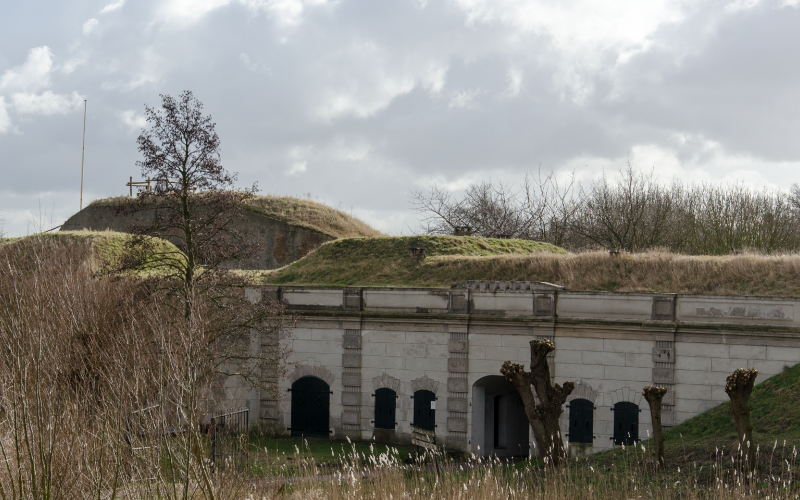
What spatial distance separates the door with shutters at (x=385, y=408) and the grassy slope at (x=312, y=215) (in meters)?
20.8

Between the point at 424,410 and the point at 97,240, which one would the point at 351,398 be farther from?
the point at 97,240

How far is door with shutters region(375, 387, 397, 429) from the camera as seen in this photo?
23.5m

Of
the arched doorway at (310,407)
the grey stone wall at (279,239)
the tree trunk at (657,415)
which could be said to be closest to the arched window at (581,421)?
the tree trunk at (657,415)

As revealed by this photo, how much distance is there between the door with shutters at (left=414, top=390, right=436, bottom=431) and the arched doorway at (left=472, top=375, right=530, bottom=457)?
4.45ft

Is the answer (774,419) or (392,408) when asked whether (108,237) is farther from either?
(774,419)

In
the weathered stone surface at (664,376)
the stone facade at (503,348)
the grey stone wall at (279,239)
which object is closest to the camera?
the stone facade at (503,348)

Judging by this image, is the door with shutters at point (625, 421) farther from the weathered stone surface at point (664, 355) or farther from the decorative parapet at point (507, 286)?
the decorative parapet at point (507, 286)

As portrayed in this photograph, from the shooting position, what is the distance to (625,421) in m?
20.9

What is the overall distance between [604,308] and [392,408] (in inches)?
302

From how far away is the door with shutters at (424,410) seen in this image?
23.0 m

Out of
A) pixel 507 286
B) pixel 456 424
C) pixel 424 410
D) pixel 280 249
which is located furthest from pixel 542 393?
pixel 280 249

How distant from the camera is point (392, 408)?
2352 centimetres

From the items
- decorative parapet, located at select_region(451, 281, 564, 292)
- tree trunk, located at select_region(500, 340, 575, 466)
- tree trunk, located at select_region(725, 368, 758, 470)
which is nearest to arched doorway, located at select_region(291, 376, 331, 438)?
decorative parapet, located at select_region(451, 281, 564, 292)

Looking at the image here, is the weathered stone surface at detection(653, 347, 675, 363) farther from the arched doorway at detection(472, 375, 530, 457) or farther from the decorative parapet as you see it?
the arched doorway at detection(472, 375, 530, 457)
